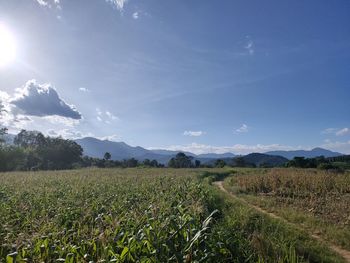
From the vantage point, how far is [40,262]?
4797 millimetres

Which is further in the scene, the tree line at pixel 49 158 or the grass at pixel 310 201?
the tree line at pixel 49 158

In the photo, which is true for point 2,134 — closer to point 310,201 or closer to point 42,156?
point 42,156

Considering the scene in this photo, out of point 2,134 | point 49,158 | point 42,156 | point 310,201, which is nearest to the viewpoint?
point 310,201

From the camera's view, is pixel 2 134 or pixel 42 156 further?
pixel 42 156

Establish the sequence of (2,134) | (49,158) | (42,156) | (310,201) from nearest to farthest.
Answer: (310,201), (2,134), (42,156), (49,158)

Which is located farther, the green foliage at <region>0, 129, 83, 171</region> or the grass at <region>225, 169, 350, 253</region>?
the green foliage at <region>0, 129, 83, 171</region>

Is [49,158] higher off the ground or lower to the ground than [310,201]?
higher

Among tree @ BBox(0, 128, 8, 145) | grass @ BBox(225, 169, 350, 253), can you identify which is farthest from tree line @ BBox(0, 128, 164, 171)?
grass @ BBox(225, 169, 350, 253)

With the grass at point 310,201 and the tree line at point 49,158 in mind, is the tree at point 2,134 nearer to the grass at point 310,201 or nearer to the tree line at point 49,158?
the tree line at point 49,158

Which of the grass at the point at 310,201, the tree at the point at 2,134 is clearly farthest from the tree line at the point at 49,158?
the grass at the point at 310,201

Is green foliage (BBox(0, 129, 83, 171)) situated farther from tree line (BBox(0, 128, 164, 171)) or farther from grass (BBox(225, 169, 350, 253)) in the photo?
grass (BBox(225, 169, 350, 253))

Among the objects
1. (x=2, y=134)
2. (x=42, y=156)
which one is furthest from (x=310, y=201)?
(x=42, y=156)

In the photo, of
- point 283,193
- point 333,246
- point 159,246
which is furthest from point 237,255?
point 283,193

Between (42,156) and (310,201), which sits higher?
(42,156)
